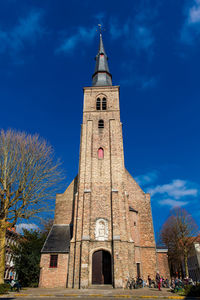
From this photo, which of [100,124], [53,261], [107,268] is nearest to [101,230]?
[107,268]

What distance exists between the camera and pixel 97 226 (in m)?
18.5

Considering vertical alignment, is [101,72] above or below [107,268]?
above

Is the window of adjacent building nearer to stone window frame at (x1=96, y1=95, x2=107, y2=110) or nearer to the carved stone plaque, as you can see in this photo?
the carved stone plaque

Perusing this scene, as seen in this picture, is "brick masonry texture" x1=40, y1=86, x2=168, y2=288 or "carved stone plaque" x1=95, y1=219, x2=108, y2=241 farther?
"carved stone plaque" x1=95, y1=219, x2=108, y2=241

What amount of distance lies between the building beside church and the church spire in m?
3.16

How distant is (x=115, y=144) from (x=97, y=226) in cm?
835

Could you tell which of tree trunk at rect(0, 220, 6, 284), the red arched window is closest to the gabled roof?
tree trunk at rect(0, 220, 6, 284)

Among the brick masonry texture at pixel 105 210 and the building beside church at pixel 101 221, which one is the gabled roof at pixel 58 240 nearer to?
the building beside church at pixel 101 221

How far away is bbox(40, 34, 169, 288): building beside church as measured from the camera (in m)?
17.2

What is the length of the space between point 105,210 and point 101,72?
1963 cm

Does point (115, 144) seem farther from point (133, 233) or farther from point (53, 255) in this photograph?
point (53, 255)

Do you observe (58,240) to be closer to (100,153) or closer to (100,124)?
(100,153)

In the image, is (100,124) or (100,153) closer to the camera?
(100,153)

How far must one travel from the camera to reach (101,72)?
30344mm
